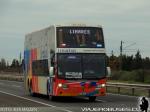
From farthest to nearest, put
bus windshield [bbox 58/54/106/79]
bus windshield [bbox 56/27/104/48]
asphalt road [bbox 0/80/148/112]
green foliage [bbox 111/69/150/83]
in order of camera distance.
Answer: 1. green foliage [bbox 111/69/150/83]
2. bus windshield [bbox 56/27/104/48]
3. bus windshield [bbox 58/54/106/79]
4. asphalt road [bbox 0/80/148/112]

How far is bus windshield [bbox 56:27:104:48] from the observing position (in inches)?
1077

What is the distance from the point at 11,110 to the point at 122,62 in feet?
271

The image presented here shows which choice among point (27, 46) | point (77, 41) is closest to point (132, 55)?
point (27, 46)

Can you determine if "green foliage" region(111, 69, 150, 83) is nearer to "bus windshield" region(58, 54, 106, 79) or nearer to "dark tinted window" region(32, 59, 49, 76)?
"dark tinted window" region(32, 59, 49, 76)

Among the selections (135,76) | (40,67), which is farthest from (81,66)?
(135,76)

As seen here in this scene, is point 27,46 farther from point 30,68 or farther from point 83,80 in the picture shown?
point 83,80

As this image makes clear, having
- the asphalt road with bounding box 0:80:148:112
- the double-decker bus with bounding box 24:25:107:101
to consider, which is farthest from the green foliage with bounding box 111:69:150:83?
the double-decker bus with bounding box 24:25:107:101

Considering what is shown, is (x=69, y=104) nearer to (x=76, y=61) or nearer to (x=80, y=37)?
(x=76, y=61)

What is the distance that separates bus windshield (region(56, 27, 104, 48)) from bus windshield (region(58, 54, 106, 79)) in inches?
20.9

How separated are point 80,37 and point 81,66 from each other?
147cm

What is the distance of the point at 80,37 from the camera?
1087 inches

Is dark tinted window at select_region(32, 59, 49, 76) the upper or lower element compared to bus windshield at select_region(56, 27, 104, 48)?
lower

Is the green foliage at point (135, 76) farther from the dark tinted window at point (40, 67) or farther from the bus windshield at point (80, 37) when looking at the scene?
the bus windshield at point (80, 37)

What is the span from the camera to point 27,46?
Result: 3494 centimetres
